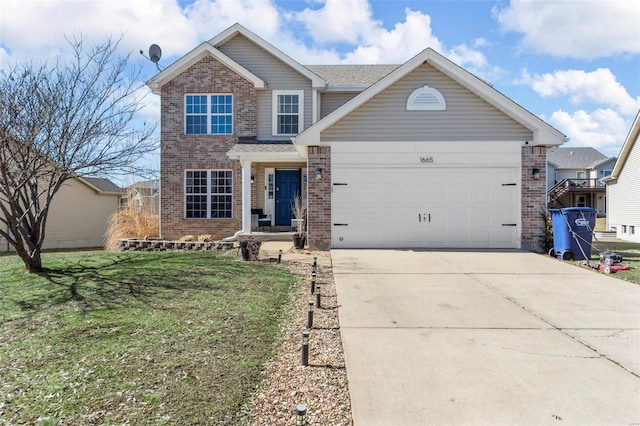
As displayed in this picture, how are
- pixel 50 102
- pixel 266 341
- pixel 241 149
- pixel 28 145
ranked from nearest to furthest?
pixel 266 341 < pixel 28 145 < pixel 50 102 < pixel 241 149

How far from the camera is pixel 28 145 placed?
8.28 meters

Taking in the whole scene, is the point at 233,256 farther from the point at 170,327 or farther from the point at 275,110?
the point at 275,110

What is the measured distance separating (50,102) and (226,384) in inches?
317

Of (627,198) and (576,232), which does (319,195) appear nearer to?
(576,232)

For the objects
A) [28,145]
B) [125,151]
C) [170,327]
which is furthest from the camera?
[125,151]

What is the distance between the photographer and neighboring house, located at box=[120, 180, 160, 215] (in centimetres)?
1666

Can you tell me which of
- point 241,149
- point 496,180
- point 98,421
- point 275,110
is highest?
point 275,110

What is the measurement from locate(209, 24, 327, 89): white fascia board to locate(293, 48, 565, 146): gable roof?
457 centimetres

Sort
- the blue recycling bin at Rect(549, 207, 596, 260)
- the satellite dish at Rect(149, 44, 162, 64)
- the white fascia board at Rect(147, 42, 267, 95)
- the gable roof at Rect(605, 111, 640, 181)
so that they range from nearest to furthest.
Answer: the blue recycling bin at Rect(549, 207, 596, 260), the white fascia board at Rect(147, 42, 267, 95), the satellite dish at Rect(149, 44, 162, 64), the gable roof at Rect(605, 111, 640, 181)

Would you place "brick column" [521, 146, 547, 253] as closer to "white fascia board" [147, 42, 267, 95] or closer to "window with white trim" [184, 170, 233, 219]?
"white fascia board" [147, 42, 267, 95]

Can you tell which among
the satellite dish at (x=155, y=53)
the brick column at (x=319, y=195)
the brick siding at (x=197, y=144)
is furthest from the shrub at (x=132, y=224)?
the brick column at (x=319, y=195)

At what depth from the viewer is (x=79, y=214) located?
→ 24.9 m

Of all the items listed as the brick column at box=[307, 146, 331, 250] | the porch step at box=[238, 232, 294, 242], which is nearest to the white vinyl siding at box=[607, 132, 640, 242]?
the brick column at box=[307, 146, 331, 250]

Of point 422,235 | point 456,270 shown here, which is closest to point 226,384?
point 456,270
